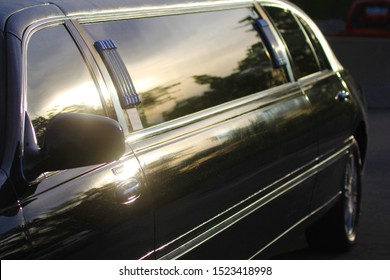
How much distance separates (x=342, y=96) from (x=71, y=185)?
140 inches

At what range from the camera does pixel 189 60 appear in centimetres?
495

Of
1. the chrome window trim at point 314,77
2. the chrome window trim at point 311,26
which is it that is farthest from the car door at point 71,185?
the chrome window trim at point 311,26

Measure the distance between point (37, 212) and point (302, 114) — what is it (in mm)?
2813

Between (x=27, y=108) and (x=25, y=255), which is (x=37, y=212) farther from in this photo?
(x=27, y=108)

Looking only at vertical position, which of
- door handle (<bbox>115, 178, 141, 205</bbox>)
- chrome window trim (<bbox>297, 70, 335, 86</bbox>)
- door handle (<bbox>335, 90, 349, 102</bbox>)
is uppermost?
door handle (<bbox>115, 178, 141, 205</bbox>)

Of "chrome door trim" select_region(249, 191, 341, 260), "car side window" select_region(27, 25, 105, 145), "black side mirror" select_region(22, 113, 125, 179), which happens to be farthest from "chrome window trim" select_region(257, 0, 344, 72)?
"black side mirror" select_region(22, 113, 125, 179)

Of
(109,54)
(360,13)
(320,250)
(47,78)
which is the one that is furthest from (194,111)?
(360,13)

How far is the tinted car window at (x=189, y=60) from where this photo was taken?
446 centimetres

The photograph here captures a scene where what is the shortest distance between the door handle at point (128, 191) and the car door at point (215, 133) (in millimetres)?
113

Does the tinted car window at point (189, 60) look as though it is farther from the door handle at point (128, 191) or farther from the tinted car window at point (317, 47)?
the tinted car window at point (317, 47)

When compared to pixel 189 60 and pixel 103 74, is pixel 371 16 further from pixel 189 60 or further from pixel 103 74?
pixel 103 74

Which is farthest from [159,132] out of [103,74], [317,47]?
[317,47]

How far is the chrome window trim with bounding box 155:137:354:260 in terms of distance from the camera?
437 cm

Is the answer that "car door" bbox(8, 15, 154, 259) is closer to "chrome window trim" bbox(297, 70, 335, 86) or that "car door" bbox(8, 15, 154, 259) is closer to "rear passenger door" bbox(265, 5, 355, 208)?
"rear passenger door" bbox(265, 5, 355, 208)
